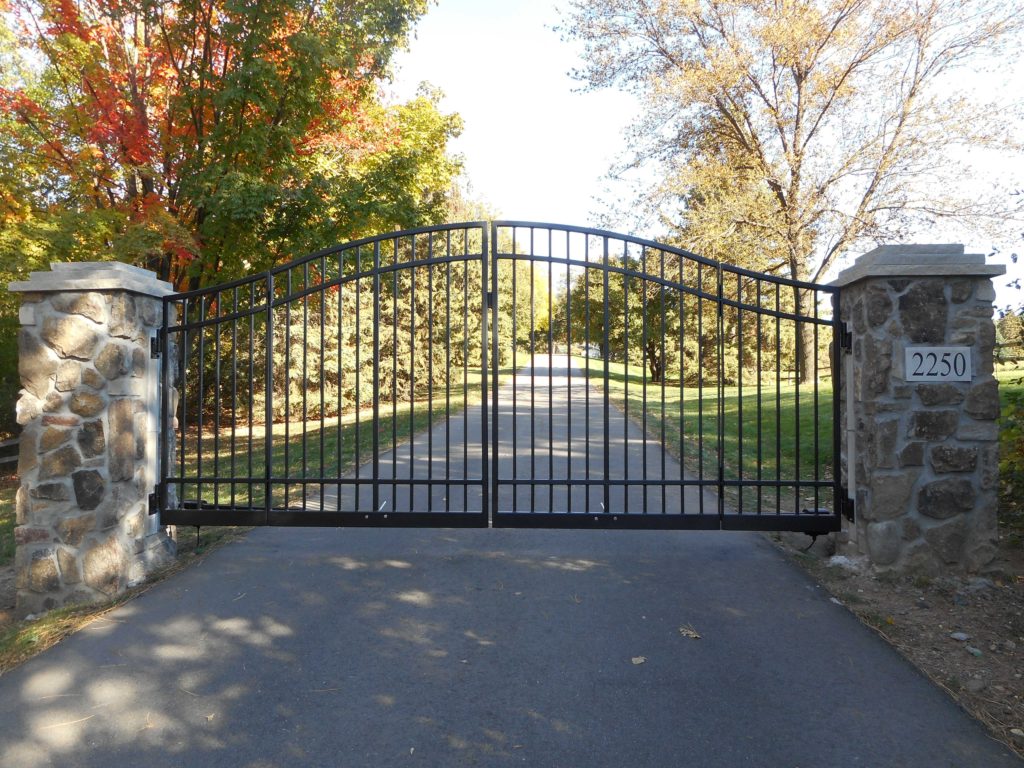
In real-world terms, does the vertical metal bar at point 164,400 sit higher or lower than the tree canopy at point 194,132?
lower

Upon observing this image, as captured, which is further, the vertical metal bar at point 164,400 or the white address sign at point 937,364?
the vertical metal bar at point 164,400

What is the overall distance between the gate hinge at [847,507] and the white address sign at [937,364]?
36.1 inches

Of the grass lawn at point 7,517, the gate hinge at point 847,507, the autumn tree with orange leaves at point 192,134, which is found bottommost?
the grass lawn at point 7,517

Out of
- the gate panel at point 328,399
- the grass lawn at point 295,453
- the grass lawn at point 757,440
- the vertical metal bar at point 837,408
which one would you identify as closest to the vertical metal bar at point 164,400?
the gate panel at point 328,399

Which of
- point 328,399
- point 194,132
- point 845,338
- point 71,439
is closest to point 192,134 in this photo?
point 194,132

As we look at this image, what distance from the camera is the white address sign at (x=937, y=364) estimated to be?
14.8ft

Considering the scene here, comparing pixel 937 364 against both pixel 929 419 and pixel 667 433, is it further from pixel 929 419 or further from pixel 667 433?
pixel 667 433

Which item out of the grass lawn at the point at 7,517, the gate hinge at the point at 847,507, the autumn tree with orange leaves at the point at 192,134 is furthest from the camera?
the autumn tree with orange leaves at the point at 192,134

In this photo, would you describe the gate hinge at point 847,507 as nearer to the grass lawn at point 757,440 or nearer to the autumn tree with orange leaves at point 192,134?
the grass lawn at point 757,440

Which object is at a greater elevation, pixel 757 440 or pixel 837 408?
pixel 837 408

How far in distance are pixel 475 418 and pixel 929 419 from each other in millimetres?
12670

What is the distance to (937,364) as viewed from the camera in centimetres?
450

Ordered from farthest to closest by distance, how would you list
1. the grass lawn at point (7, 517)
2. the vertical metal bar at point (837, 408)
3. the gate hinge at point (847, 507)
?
1. the grass lawn at point (7, 517)
2. the vertical metal bar at point (837, 408)
3. the gate hinge at point (847, 507)

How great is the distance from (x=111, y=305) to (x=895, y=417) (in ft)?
17.2
